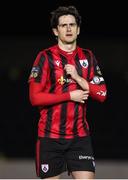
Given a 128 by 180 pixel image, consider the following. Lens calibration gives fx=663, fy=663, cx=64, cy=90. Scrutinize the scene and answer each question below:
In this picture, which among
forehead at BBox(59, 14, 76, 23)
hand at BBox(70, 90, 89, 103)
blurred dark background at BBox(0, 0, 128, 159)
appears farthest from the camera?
blurred dark background at BBox(0, 0, 128, 159)

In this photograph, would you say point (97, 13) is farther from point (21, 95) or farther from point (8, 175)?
point (8, 175)

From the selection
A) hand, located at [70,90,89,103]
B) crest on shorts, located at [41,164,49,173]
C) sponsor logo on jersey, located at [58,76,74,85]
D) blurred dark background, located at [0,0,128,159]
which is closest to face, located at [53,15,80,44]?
sponsor logo on jersey, located at [58,76,74,85]

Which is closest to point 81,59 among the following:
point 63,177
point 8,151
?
point 63,177

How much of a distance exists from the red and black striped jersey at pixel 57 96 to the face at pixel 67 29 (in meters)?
0.16

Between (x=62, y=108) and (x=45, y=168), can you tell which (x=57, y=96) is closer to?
(x=62, y=108)

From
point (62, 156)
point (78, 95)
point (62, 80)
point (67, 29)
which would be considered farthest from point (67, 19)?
point (62, 156)

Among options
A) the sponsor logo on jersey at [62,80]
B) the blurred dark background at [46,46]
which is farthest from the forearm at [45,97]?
the blurred dark background at [46,46]

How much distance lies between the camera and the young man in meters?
5.54

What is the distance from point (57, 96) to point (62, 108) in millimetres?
130

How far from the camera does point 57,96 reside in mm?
5500

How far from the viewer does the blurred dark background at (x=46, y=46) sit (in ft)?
39.6

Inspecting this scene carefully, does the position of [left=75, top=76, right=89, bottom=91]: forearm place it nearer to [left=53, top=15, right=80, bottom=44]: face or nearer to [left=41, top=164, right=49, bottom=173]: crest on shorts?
[left=53, top=15, right=80, bottom=44]: face

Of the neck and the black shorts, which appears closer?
the black shorts

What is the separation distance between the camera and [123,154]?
11586 mm
